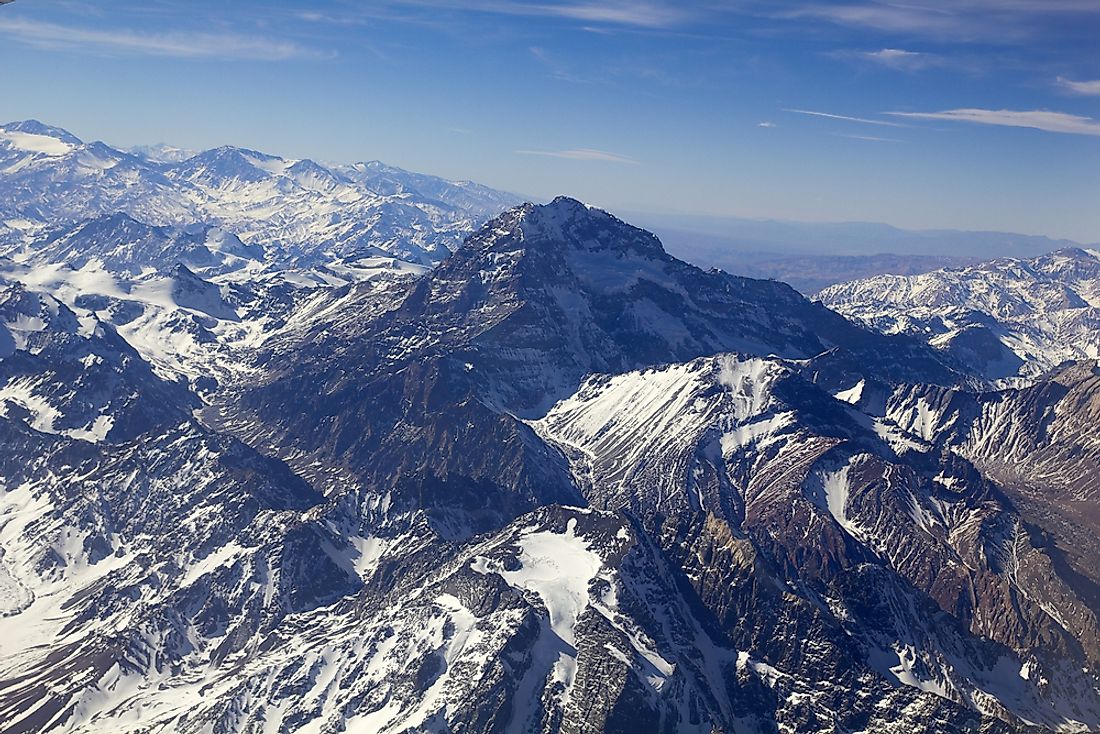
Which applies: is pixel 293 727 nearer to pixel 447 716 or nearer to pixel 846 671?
pixel 447 716

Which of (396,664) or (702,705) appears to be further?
(396,664)

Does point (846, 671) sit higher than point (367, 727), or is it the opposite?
point (846, 671)

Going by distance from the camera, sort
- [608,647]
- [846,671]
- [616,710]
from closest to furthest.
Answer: [616,710], [608,647], [846,671]

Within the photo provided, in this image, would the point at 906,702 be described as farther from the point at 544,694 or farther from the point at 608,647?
the point at 544,694

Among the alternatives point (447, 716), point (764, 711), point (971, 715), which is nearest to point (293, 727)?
point (447, 716)

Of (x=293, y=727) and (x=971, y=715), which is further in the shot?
(x=293, y=727)

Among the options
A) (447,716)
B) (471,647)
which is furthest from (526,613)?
(447,716)

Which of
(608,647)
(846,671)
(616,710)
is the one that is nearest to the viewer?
(616,710)

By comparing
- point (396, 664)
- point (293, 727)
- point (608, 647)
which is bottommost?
point (293, 727)

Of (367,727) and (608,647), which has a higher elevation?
(608,647)
